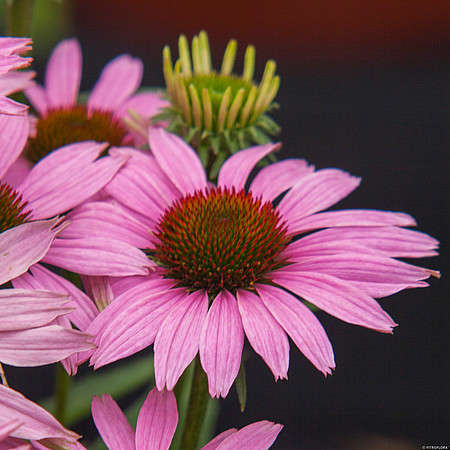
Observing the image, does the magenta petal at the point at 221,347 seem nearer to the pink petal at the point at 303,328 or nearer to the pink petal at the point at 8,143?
the pink petal at the point at 303,328

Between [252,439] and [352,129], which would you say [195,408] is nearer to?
[252,439]

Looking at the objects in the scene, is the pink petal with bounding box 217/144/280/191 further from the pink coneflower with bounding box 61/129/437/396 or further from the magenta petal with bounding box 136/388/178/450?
the magenta petal with bounding box 136/388/178/450

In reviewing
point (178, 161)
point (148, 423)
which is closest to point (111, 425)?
point (148, 423)

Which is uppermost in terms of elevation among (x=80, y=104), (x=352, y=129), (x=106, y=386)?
(x=80, y=104)

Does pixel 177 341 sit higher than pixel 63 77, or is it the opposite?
pixel 63 77

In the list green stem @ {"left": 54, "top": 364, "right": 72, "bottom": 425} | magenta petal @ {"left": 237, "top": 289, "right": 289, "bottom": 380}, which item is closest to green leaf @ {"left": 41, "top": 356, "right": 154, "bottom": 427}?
green stem @ {"left": 54, "top": 364, "right": 72, "bottom": 425}

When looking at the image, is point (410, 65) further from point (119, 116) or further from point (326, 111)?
point (119, 116)

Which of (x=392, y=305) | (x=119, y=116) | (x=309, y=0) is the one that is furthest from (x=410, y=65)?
(x=119, y=116)
